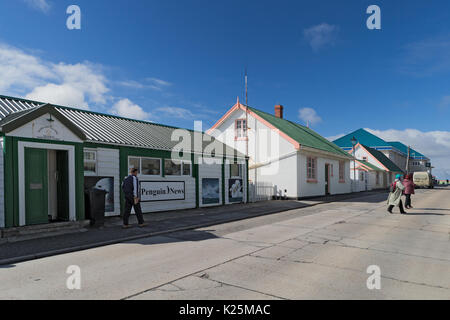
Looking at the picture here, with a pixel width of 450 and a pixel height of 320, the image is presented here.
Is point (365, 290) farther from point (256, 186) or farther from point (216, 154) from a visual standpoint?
point (256, 186)

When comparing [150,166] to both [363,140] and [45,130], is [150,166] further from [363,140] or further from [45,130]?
[363,140]

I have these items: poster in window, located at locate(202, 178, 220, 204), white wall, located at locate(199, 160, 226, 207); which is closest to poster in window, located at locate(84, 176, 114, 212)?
white wall, located at locate(199, 160, 226, 207)

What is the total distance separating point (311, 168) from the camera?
23766 millimetres

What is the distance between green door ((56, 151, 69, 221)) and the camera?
9.89 metres

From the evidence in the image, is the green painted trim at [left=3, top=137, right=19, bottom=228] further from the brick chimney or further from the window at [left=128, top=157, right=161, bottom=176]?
the brick chimney

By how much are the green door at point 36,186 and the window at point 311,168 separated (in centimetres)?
1765

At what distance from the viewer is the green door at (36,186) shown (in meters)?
8.95

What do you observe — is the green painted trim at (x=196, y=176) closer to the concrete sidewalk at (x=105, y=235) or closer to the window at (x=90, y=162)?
the concrete sidewalk at (x=105, y=235)

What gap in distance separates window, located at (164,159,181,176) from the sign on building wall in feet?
1.50

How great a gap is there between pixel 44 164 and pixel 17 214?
1.54 meters

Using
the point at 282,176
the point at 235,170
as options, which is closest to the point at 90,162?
the point at 235,170

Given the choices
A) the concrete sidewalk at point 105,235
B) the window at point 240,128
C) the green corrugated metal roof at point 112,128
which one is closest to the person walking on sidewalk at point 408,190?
the concrete sidewalk at point 105,235

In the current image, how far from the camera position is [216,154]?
55.9 feet

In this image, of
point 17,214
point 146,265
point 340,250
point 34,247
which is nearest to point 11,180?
point 17,214
